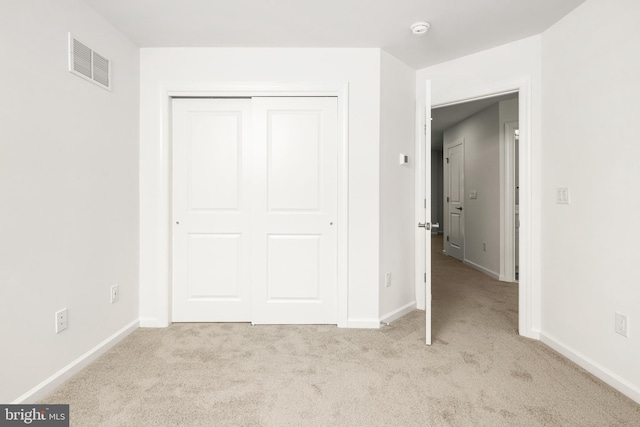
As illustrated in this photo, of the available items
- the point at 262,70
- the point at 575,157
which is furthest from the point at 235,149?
the point at 575,157

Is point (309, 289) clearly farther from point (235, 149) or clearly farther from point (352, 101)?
point (352, 101)

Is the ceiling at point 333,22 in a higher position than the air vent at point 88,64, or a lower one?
higher

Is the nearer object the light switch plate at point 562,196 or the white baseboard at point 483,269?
the light switch plate at point 562,196

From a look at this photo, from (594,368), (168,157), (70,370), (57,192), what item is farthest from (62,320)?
(594,368)

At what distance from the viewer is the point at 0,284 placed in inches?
56.2

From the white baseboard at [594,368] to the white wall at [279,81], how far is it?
1292mm

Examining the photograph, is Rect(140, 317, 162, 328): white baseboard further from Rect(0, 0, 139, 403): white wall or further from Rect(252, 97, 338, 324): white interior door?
Rect(252, 97, 338, 324): white interior door

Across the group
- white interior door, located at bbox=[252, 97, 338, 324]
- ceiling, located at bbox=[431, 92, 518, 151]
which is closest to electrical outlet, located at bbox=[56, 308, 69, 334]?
white interior door, located at bbox=[252, 97, 338, 324]

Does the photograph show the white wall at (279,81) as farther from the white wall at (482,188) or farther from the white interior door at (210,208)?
the white wall at (482,188)

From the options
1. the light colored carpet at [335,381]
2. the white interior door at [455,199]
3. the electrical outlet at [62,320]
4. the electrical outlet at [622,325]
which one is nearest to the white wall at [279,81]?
the light colored carpet at [335,381]

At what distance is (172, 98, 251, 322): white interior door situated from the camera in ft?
8.46

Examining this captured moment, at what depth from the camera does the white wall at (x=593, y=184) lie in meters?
1.66

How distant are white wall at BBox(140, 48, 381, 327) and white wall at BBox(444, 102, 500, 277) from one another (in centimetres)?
260

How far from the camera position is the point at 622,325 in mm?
1693
